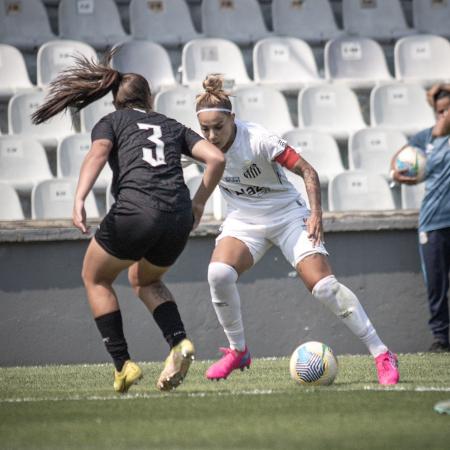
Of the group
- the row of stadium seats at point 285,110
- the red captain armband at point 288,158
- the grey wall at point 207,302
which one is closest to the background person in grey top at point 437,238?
the grey wall at point 207,302

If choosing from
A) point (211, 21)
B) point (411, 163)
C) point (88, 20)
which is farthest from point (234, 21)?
point (411, 163)

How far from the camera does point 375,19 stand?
12.5m

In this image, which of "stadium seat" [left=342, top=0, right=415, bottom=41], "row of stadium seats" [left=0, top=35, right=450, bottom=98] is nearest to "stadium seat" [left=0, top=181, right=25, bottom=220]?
"row of stadium seats" [left=0, top=35, right=450, bottom=98]

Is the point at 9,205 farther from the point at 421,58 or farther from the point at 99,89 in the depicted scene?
the point at 421,58

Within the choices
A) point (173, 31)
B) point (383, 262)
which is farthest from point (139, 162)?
point (173, 31)

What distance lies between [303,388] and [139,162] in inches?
58.8

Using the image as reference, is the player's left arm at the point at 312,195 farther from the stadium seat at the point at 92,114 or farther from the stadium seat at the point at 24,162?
the stadium seat at the point at 92,114

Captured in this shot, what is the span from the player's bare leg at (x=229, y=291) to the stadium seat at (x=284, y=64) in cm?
475

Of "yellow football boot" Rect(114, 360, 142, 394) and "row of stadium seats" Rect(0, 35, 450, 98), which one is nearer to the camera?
"yellow football boot" Rect(114, 360, 142, 394)

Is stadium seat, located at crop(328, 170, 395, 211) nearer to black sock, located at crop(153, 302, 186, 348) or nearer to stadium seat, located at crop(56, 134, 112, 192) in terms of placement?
stadium seat, located at crop(56, 134, 112, 192)

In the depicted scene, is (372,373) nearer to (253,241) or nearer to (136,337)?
(253,241)

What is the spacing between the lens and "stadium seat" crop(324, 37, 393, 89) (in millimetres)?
11688

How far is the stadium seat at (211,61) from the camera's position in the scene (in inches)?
445

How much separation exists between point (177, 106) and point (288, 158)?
407 cm
